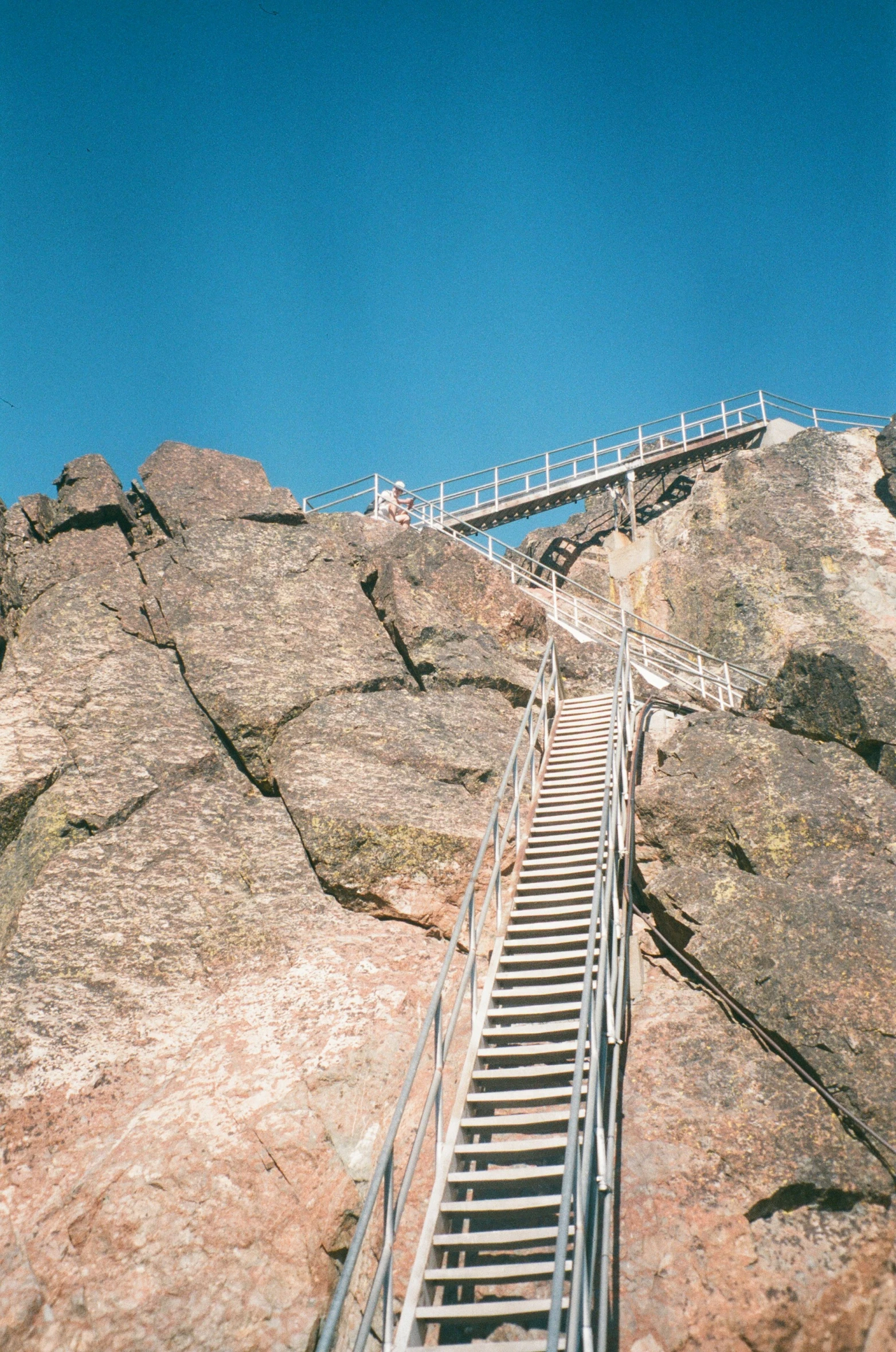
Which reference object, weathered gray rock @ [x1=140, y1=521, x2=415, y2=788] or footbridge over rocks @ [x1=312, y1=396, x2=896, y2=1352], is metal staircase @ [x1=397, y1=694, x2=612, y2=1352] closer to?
footbridge over rocks @ [x1=312, y1=396, x2=896, y2=1352]

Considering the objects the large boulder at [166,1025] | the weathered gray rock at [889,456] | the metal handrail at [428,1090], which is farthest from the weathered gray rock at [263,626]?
the weathered gray rock at [889,456]

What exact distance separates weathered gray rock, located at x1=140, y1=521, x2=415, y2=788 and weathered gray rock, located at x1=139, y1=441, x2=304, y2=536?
36cm

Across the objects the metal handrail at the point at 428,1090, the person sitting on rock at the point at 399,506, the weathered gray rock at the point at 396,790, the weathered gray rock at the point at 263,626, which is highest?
the person sitting on rock at the point at 399,506

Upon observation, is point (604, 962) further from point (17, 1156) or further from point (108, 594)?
point (108, 594)

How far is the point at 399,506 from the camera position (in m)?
22.4

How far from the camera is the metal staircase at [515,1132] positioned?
5.77 metres

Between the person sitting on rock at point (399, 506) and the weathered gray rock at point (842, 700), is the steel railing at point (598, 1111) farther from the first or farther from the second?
the person sitting on rock at point (399, 506)

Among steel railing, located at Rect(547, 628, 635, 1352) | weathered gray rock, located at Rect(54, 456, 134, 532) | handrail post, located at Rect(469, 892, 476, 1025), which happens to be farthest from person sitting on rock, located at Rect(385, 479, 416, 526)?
handrail post, located at Rect(469, 892, 476, 1025)

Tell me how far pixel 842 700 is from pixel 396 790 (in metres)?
5.80

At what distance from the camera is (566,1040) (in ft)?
27.0

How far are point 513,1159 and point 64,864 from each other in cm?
530

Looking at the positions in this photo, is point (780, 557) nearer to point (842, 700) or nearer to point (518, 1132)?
point (842, 700)

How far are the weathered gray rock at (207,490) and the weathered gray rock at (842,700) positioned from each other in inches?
344

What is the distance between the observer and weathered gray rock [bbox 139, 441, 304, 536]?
16.1 metres
